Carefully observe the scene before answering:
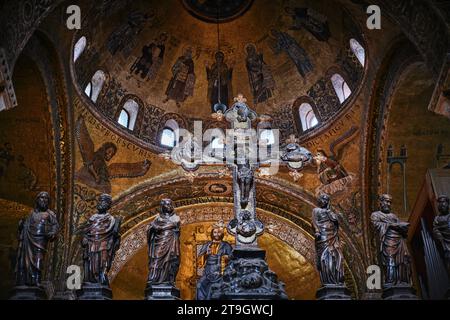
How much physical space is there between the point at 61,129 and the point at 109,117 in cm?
179

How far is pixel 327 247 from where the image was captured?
404 inches

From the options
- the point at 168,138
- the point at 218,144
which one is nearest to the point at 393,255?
the point at 218,144

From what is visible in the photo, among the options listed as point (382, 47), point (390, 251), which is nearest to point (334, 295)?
point (390, 251)

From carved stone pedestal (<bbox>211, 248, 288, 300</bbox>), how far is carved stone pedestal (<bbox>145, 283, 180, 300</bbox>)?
0.54 m

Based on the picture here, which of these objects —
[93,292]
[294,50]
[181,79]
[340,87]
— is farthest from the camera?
[181,79]

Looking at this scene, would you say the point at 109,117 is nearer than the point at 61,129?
No

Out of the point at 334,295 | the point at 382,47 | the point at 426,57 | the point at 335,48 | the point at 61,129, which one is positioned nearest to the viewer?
the point at 334,295

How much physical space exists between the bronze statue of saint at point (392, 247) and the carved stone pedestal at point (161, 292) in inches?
119

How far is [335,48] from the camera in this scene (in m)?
18.7

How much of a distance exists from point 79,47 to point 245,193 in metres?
8.43

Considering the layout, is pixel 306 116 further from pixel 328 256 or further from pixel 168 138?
pixel 328 256

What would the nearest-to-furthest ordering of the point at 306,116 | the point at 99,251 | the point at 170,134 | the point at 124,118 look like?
the point at 99,251 < the point at 124,118 < the point at 306,116 < the point at 170,134
